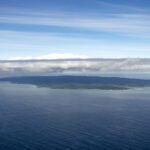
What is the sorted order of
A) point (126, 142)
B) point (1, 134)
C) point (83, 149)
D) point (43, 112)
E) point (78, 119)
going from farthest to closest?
point (43, 112) → point (78, 119) → point (1, 134) → point (126, 142) → point (83, 149)

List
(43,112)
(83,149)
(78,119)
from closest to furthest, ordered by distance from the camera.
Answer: (83,149)
(78,119)
(43,112)

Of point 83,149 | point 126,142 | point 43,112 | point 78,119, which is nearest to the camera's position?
point 83,149

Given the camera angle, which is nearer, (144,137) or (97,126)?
(144,137)

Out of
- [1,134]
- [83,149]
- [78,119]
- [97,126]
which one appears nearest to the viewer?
[83,149]

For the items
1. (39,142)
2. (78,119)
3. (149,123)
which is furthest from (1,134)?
(149,123)

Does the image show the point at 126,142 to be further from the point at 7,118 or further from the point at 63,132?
the point at 7,118

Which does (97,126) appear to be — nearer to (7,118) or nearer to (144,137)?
(144,137)

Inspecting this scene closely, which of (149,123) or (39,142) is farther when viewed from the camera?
(149,123)

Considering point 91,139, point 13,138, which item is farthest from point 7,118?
point 91,139
